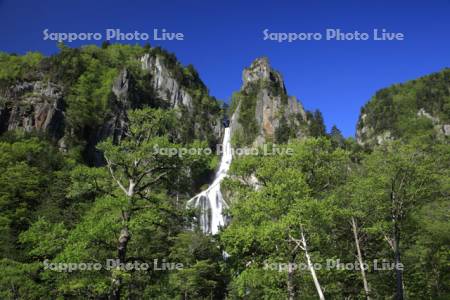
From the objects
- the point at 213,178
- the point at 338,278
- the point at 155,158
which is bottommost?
the point at 338,278

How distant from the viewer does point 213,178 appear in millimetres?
91250

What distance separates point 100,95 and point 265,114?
142 ft

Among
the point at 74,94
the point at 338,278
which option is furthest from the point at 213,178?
the point at 338,278

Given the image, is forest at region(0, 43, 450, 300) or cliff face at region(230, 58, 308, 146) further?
cliff face at region(230, 58, 308, 146)

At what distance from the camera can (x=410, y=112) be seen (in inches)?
5807

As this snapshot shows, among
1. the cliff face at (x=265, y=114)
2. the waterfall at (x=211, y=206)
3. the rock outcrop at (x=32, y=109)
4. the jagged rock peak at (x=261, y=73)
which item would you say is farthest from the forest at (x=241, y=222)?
the jagged rock peak at (x=261, y=73)

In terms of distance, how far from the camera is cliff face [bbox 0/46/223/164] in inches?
2913

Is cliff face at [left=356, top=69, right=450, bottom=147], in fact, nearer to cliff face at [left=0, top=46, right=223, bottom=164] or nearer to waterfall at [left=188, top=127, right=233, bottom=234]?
cliff face at [left=0, top=46, right=223, bottom=164]

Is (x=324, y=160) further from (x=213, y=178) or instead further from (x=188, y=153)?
(x=213, y=178)

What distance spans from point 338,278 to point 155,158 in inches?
540

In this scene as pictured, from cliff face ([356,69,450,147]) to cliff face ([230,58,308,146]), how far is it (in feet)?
120

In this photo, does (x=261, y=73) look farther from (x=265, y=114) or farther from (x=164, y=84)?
(x=164, y=84)

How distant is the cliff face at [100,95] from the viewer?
7400 centimetres

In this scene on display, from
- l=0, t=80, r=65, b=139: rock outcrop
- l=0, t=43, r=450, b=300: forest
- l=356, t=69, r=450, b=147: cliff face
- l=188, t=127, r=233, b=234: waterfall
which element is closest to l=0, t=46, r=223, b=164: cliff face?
l=0, t=80, r=65, b=139: rock outcrop
